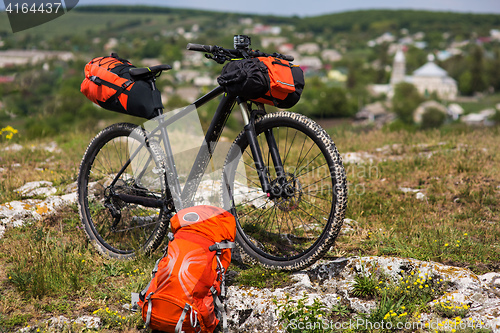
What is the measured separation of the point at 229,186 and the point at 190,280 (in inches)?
46.3

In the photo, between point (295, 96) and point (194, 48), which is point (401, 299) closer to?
point (295, 96)

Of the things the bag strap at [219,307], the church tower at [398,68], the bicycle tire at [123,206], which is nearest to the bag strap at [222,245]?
the bag strap at [219,307]

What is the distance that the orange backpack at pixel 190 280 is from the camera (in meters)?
2.95

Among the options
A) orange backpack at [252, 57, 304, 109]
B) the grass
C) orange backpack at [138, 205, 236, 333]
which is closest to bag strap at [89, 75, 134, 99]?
orange backpack at [252, 57, 304, 109]

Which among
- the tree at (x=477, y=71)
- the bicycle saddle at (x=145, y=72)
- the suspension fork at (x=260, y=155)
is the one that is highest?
the bicycle saddle at (x=145, y=72)

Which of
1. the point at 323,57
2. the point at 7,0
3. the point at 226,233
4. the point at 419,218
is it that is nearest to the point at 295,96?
the point at 226,233

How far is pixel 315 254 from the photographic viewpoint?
10.9ft

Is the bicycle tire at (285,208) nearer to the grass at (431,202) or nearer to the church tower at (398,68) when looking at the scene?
the grass at (431,202)

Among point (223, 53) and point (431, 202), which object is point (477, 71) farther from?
point (223, 53)

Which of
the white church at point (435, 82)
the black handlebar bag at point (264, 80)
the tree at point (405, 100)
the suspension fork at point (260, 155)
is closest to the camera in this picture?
the black handlebar bag at point (264, 80)

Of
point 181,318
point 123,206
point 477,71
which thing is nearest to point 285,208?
point 181,318

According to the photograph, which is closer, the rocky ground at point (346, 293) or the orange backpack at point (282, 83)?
the rocky ground at point (346, 293)

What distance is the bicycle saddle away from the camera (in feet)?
12.9

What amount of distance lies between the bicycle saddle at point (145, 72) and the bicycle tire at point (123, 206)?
50cm
